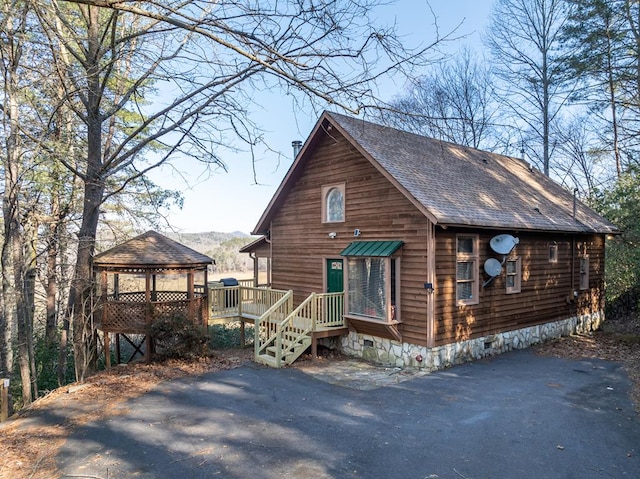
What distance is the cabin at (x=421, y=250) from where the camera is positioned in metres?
10.4

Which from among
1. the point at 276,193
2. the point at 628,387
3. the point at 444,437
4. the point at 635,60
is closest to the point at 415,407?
the point at 444,437

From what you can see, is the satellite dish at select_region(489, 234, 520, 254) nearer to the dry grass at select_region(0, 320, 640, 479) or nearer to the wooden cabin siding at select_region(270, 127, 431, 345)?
the wooden cabin siding at select_region(270, 127, 431, 345)

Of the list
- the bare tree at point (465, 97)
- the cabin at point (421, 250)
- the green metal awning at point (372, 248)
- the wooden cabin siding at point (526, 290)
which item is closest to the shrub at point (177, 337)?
the cabin at point (421, 250)

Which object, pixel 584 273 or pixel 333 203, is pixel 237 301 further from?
pixel 584 273

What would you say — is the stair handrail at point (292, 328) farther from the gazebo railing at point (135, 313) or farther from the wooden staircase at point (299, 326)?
the gazebo railing at point (135, 313)

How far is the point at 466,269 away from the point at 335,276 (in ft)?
11.9

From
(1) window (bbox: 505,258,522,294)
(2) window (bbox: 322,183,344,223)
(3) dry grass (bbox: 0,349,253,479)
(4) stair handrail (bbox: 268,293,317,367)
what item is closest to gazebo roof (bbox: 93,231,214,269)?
(3) dry grass (bbox: 0,349,253,479)

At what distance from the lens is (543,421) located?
270 inches

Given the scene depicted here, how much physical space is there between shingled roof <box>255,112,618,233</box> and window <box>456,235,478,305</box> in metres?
0.70

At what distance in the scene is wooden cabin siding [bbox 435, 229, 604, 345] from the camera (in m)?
10.4

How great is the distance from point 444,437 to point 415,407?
142cm

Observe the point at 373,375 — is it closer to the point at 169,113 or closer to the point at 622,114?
the point at 169,113

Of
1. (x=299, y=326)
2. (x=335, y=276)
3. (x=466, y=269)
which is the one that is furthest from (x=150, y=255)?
(x=466, y=269)

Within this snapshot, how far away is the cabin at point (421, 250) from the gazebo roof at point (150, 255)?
2753 millimetres
